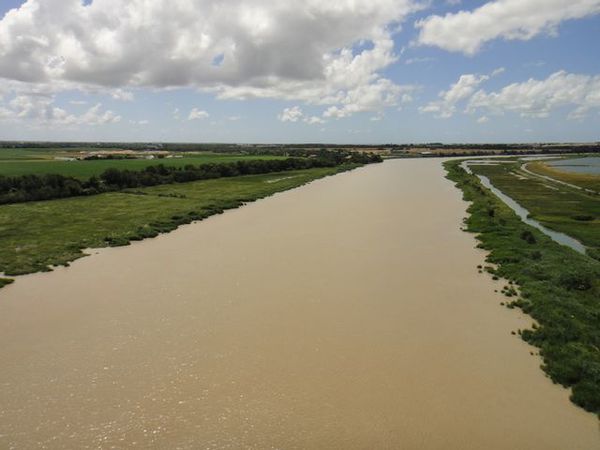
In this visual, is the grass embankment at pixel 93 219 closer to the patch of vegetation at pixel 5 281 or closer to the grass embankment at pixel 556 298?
the patch of vegetation at pixel 5 281

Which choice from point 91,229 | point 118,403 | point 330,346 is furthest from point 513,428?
point 91,229

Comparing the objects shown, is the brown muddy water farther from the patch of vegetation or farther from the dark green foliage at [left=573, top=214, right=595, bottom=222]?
the dark green foliage at [left=573, top=214, right=595, bottom=222]

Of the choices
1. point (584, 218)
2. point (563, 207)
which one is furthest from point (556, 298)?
point (563, 207)

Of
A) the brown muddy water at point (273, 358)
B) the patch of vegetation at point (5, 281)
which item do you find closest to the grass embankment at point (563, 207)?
the brown muddy water at point (273, 358)

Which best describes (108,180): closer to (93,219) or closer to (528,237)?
(93,219)

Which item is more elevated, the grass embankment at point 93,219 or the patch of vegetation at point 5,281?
the grass embankment at point 93,219
